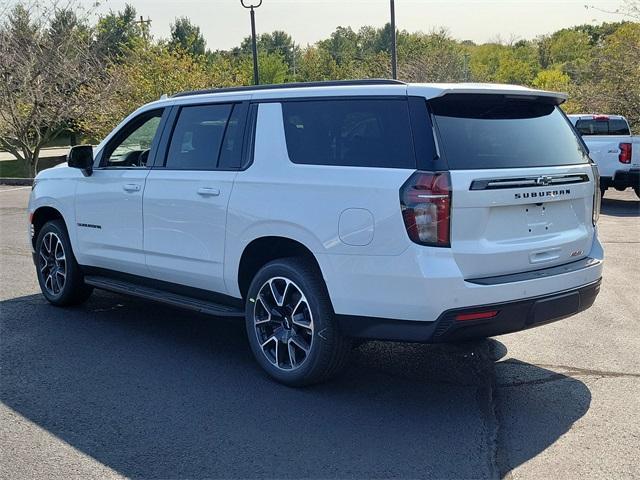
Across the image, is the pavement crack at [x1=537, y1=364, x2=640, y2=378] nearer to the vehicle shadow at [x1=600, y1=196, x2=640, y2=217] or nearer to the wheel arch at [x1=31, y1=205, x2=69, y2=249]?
the wheel arch at [x1=31, y1=205, x2=69, y2=249]

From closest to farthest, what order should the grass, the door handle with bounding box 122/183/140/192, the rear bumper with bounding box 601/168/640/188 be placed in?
the door handle with bounding box 122/183/140/192, the rear bumper with bounding box 601/168/640/188, the grass

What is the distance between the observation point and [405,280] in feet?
13.9

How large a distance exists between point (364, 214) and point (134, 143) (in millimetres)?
2918

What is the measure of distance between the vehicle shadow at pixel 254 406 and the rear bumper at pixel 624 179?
1053 cm

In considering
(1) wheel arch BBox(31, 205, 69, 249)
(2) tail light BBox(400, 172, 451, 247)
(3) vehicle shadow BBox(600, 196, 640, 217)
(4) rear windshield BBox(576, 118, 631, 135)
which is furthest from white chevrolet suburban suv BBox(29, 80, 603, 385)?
(4) rear windshield BBox(576, 118, 631, 135)

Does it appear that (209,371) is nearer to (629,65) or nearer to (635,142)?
(635,142)

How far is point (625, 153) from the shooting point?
49.5 ft

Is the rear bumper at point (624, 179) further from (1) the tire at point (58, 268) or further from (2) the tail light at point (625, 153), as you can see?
(1) the tire at point (58, 268)

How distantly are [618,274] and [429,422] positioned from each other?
4.84 metres

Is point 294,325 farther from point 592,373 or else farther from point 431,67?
point 431,67

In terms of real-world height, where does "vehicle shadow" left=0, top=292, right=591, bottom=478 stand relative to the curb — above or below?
below

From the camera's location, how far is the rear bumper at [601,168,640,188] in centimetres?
1501

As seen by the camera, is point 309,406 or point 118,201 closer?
point 309,406

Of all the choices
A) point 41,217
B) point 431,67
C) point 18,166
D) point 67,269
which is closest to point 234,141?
point 67,269
